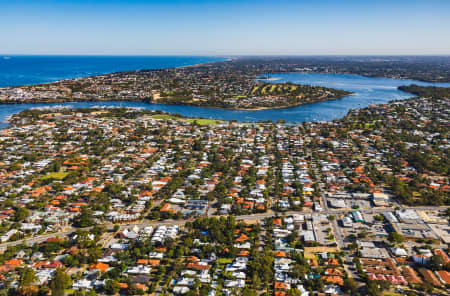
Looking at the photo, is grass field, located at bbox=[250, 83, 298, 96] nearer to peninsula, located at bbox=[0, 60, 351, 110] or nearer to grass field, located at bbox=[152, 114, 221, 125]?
peninsula, located at bbox=[0, 60, 351, 110]

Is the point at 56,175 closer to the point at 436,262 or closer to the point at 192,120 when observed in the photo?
the point at 192,120

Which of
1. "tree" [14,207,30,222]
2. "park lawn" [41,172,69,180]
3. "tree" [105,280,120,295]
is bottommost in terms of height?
"tree" [105,280,120,295]

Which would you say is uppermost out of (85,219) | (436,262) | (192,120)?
(192,120)

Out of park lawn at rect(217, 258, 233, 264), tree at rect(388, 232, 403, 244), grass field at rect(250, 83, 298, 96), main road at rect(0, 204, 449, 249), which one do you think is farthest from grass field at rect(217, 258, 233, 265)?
grass field at rect(250, 83, 298, 96)

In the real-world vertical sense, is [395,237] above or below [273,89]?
below

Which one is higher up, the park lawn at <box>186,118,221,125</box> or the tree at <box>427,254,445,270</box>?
the park lawn at <box>186,118,221,125</box>

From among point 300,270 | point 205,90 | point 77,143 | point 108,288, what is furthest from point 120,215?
point 205,90

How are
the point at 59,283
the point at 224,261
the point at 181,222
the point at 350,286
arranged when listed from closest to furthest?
the point at 59,283 → the point at 350,286 → the point at 224,261 → the point at 181,222

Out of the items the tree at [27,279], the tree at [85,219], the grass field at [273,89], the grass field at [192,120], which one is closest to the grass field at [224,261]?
the tree at [27,279]

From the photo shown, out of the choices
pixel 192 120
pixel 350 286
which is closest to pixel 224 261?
pixel 350 286
